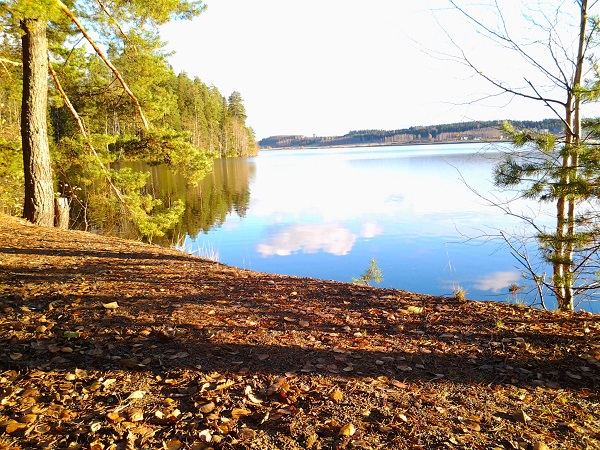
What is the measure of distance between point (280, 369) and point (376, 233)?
36.3ft

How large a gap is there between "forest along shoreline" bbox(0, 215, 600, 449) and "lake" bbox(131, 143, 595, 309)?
81.7 inches

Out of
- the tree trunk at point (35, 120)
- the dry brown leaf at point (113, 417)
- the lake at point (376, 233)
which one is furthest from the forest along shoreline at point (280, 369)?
the tree trunk at point (35, 120)

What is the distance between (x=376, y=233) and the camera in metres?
13.6

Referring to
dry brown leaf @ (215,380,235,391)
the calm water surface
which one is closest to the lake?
the calm water surface

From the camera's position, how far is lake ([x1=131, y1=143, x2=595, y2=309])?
A: 9266 mm

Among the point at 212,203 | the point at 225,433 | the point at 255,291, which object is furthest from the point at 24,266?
the point at 212,203

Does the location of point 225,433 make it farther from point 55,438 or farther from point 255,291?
point 255,291

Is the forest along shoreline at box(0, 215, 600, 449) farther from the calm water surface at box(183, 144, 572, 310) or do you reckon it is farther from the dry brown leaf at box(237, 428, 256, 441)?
the calm water surface at box(183, 144, 572, 310)

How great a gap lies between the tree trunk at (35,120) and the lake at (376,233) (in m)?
4.23

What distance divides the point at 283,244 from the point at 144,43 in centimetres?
706

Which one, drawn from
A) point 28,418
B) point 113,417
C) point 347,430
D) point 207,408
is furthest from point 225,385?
point 28,418

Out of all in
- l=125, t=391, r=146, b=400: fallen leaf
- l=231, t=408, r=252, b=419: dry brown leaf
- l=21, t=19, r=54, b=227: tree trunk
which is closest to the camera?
l=231, t=408, r=252, b=419: dry brown leaf

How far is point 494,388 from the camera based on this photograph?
2.83 meters

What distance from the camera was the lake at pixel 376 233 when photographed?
927 centimetres
